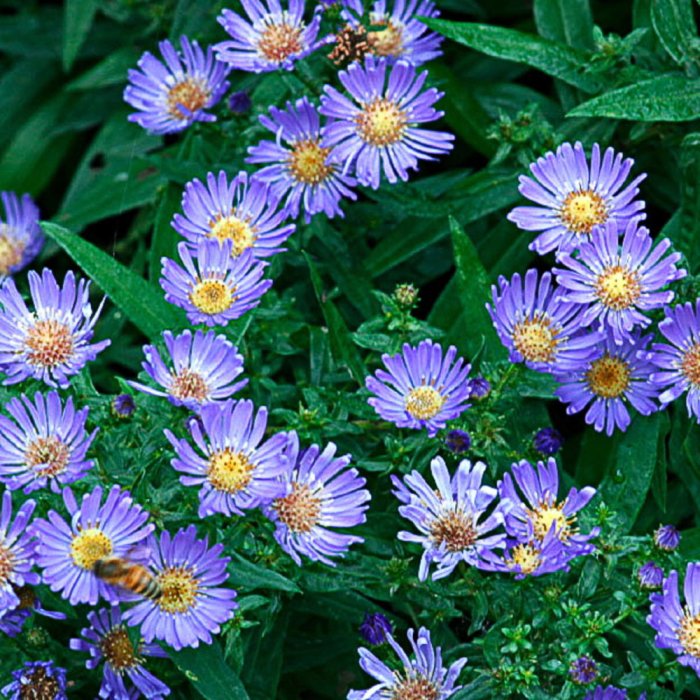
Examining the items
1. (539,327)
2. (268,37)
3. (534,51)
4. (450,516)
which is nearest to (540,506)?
(450,516)

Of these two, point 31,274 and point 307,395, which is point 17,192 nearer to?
point 31,274

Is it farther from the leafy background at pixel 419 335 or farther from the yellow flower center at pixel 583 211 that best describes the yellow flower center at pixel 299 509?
the yellow flower center at pixel 583 211

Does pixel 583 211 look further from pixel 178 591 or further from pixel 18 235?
pixel 18 235

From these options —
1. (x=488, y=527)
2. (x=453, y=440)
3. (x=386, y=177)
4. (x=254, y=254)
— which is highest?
(x=386, y=177)

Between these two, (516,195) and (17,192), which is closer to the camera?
(516,195)

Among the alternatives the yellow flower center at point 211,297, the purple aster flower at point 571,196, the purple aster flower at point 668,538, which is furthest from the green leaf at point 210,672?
the purple aster flower at point 571,196

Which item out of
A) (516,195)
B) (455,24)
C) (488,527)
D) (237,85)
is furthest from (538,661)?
(237,85)

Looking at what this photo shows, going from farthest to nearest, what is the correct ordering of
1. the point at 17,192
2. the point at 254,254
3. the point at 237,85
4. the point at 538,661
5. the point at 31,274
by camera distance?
the point at 17,192, the point at 237,85, the point at 254,254, the point at 31,274, the point at 538,661
